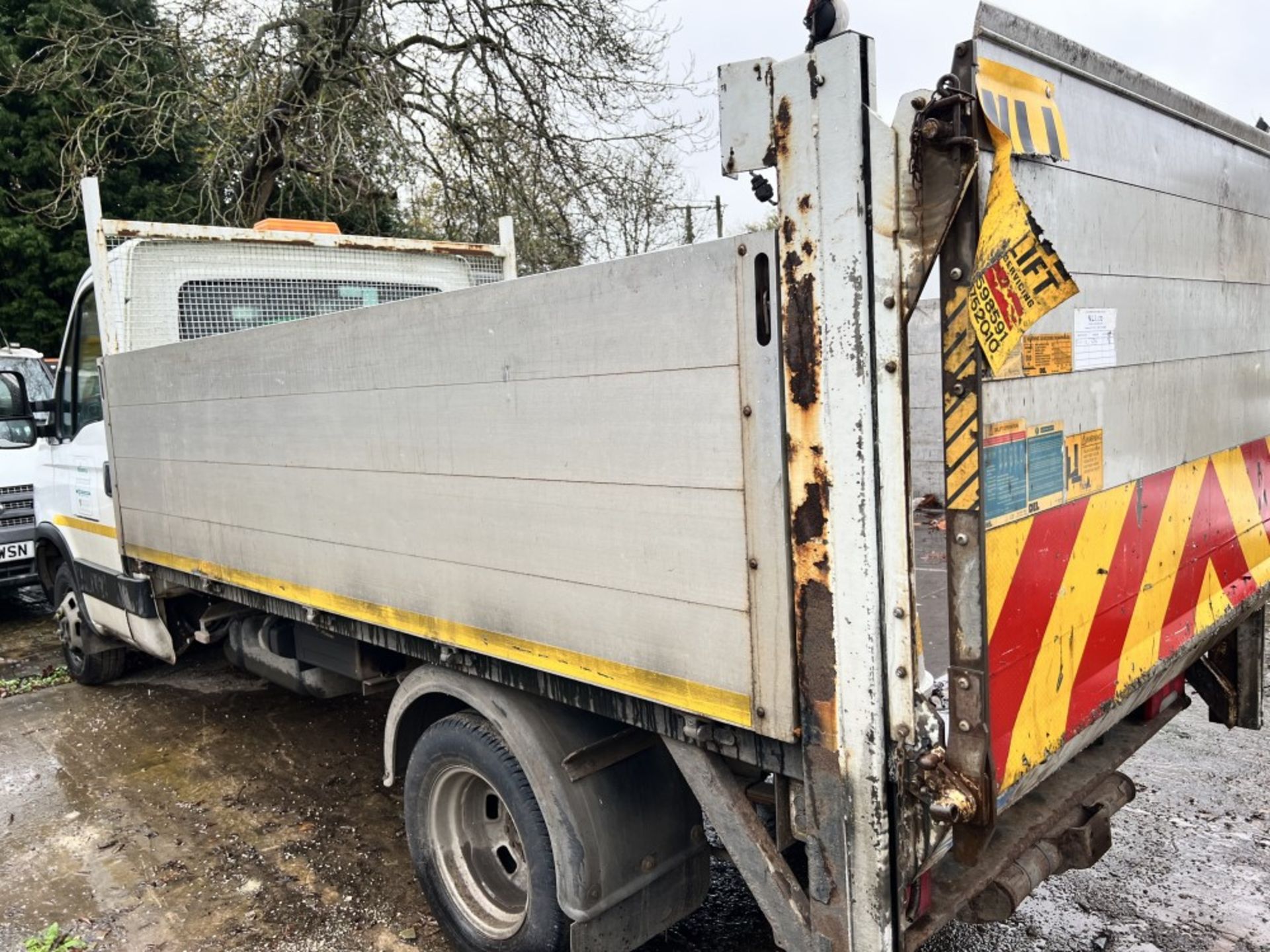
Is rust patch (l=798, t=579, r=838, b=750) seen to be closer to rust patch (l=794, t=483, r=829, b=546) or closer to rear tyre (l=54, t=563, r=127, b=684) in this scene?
rust patch (l=794, t=483, r=829, b=546)

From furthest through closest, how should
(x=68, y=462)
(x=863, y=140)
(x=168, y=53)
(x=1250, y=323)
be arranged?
(x=168, y=53)
(x=68, y=462)
(x=1250, y=323)
(x=863, y=140)

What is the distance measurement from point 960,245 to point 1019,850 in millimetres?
1440

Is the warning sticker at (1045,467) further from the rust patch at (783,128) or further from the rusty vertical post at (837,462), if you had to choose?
the rust patch at (783,128)

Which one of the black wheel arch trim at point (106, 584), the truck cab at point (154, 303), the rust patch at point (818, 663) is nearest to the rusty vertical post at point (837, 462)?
the rust patch at point (818, 663)

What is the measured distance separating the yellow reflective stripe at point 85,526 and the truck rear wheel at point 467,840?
2783 mm

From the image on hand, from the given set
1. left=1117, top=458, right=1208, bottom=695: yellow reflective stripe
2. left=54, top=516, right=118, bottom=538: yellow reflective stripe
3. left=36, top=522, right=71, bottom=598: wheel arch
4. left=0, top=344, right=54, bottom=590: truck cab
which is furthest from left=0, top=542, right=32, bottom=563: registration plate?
left=1117, top=458, right=1208, bottom=695: yellow reflective stripe

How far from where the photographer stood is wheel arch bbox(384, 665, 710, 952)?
7.84 feet

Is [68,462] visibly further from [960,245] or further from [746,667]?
[960,245]

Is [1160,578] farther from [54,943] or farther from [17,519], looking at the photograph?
[17,519]

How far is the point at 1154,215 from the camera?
2.30 m

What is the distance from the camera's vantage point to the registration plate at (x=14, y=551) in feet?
24.8

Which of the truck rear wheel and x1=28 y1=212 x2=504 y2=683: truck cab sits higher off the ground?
x1=28 y1=212 x2=504 y2=683: truck cab

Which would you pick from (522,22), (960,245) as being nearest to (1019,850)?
(960,245)

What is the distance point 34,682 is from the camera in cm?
622
